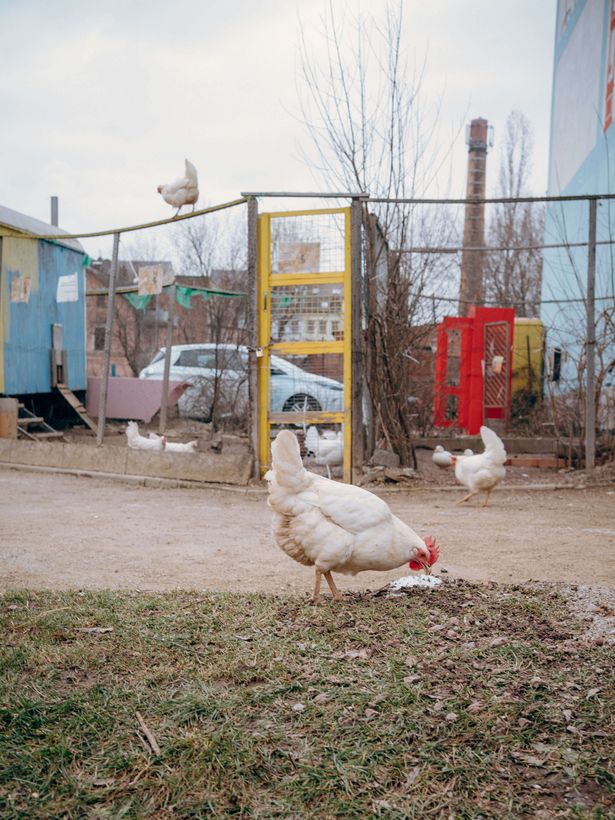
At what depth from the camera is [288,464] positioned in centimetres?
394

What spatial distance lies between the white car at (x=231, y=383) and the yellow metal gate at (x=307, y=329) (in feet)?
0.04

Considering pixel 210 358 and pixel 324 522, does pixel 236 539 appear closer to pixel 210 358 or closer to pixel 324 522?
pixel 324 522

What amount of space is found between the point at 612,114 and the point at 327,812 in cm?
1293

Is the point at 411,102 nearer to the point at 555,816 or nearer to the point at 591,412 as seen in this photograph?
the point at 591,412

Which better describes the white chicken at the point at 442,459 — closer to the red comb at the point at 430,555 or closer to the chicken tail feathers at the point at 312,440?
the chicken tail feathers at the point at 312,440

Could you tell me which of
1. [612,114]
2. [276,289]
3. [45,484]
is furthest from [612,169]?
[45,484]

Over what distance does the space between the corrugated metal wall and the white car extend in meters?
1.76

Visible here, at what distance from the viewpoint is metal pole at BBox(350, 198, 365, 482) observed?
787 centimetres

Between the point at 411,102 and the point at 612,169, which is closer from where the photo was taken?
the point at 411,102

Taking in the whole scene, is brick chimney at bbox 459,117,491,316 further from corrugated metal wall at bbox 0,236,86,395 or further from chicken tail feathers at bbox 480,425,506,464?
chicken tail feathers at bbox 480,425,506,464

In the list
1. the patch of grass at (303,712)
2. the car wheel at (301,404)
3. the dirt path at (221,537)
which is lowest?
the dirt path at (221,537)

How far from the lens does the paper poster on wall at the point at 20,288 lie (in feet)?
36.9

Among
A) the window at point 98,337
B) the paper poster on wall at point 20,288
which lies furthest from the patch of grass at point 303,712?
the window at point 98,337

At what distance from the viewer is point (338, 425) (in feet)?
27.5
